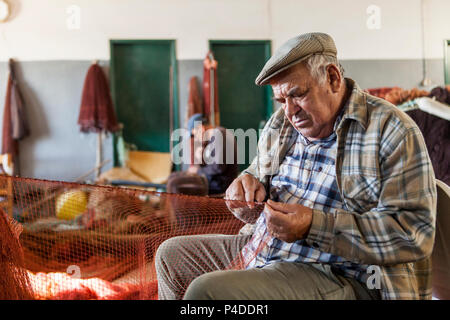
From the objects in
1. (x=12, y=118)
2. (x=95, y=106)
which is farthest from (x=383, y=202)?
(x=12, y=118)

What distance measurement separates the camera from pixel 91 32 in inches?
239

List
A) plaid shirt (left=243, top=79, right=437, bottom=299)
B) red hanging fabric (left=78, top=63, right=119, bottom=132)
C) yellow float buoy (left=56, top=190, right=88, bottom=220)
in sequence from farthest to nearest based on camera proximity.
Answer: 1. red hanging fabric (left=78, top=63, right=119, bottom=132)
2. yellow float buoy (left=56, top=190, right=88, bottom=220)
3. plaid shirt (left=243, top=79, right=437, bottom=299)

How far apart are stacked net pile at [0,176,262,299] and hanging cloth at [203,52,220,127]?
2.34 meters

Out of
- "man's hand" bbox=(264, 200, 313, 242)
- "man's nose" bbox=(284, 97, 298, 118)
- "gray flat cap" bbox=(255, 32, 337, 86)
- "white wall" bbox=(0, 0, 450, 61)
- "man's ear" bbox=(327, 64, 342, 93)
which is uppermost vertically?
"white wall" bbox=(0, 0, 450, 61)

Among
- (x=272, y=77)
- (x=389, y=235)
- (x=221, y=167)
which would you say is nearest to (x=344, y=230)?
(x=389, y=235)

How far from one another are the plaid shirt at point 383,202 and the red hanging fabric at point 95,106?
4887 millimetres

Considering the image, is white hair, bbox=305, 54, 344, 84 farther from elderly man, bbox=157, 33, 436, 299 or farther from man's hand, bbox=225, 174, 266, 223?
man's hand, bbox=225, 174, 266, 223

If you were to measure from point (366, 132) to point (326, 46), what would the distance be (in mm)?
326

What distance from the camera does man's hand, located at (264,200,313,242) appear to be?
1.32 metres

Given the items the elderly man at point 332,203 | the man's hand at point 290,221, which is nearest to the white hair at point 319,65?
the elderly man at point 332,203

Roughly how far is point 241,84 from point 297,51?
5.11 metres

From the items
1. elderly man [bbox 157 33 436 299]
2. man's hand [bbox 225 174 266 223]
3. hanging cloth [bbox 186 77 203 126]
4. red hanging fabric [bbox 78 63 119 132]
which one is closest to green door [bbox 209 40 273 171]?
hanging cloth [bbox 186 77 203 126]
